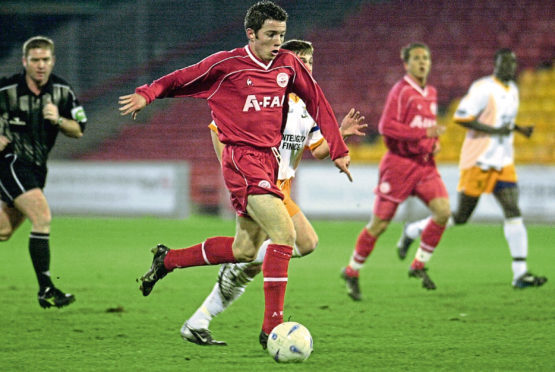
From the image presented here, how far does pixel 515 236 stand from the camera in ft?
28.5

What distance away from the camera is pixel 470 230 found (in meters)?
15.2

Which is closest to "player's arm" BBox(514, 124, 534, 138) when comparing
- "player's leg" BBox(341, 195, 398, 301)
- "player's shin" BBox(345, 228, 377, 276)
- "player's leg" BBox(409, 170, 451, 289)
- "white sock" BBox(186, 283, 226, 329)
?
"player's leg" BBox(409, 170, 451, 289)

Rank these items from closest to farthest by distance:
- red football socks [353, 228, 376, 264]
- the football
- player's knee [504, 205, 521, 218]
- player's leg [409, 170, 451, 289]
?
the football → red football socks [353, 228, 376, 264] → player's leg [409, 170, 451, 289] → player's knee [504, 205, 521, 218]

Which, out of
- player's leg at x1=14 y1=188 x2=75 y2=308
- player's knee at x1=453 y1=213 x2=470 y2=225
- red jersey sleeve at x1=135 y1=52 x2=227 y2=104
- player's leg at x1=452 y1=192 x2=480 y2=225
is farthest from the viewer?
player's knee at x1=453 y1=213 x2=470 y2=225

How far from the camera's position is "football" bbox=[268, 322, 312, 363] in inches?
202

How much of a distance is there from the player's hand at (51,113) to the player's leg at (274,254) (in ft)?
7.87

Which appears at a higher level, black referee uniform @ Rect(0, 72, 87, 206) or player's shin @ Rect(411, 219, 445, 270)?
black referee uniform @ Rect(0, 72, 87, 206)

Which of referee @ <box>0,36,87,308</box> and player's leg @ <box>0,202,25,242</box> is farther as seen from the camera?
player's leg @ <box>0,202,25,242</box>

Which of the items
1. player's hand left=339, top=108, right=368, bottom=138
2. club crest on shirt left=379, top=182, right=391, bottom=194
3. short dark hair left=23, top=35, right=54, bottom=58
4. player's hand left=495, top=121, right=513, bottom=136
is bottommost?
club crest on shirt left=379, top=182, right=391, bottom=194

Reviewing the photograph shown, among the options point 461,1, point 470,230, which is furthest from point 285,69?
point 461,1

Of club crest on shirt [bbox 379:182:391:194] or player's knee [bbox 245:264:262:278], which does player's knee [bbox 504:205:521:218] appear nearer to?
club crest on shirt [bbox 379:182:391:194]

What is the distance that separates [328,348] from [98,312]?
232 centimetres

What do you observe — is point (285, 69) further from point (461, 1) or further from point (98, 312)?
point (461, 1)

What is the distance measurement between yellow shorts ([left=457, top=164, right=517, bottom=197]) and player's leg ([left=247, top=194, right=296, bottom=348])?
3.97 metres
